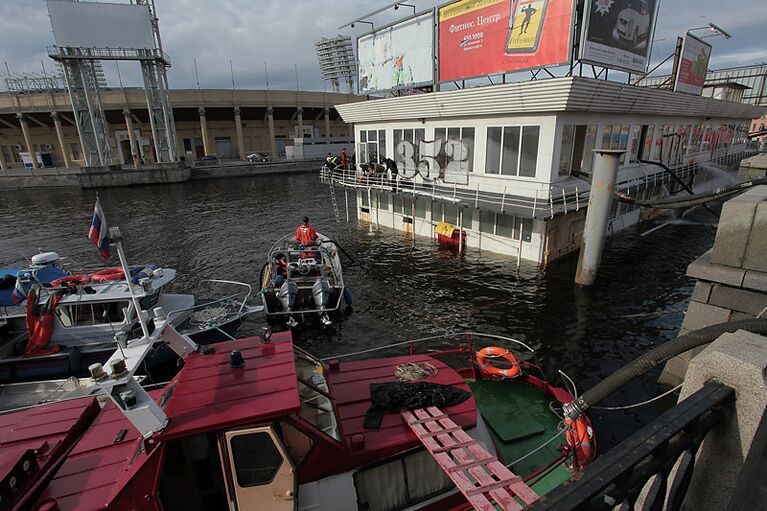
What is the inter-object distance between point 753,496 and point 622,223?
2732cm

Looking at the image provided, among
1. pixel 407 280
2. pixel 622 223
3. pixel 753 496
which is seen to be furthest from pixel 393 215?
pixel 753 496

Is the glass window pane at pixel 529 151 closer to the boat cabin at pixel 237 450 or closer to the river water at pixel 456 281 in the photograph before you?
the river water at pixel 456 281

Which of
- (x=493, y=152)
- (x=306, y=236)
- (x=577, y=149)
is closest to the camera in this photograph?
(x=306, y=236)

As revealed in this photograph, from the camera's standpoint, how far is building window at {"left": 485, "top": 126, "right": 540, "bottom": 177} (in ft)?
66.3

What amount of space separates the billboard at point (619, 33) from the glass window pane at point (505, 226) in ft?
27.6

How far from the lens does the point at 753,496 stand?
3168mm

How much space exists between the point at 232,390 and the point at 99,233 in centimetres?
391

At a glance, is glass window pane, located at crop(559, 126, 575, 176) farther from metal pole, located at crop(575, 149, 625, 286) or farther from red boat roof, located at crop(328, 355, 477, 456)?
red boat roof, located at crop(328, 355, 477, 456)

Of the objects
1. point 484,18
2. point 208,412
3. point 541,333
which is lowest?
point 541,333

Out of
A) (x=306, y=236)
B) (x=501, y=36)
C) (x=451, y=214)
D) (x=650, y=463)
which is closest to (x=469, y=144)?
(x=451, y=214)

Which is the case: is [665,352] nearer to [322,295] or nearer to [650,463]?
[650,463]

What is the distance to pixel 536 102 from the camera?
61.1 ft

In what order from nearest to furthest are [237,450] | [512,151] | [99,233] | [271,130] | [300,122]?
1. [237,450]
2. [99,233]
3. [512,151]
4. [271,130]
5. [300,122]

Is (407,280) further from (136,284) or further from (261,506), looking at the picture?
(261,506)
